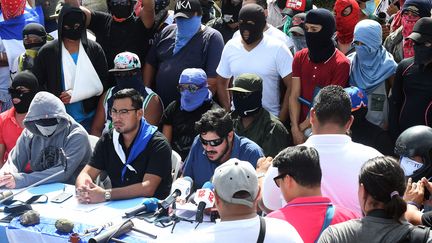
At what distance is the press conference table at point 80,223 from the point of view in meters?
4.60

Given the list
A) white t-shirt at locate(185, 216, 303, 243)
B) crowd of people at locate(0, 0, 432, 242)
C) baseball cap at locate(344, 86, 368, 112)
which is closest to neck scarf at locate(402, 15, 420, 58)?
crowd of people at locate(0, 0, 432, 242)

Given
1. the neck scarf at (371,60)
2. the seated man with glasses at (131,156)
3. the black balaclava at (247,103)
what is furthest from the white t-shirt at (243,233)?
the neck scarf at (371,60)

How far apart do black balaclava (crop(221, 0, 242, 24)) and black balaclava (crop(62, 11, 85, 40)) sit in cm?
153

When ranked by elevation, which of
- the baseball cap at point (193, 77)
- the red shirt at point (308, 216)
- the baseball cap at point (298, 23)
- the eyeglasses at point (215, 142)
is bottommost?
the eyeglasses at point (215, 142)

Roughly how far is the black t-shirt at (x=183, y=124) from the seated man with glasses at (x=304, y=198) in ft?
8.70

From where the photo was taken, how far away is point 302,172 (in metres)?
3.64

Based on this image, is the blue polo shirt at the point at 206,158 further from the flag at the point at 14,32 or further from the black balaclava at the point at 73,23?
the flag at the point at 14,32

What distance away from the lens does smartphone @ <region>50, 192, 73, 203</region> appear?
17.2 ft

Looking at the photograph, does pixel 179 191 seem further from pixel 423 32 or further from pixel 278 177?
pixel 423 32

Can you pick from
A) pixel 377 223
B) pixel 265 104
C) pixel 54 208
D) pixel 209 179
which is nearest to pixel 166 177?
pixel 209 179

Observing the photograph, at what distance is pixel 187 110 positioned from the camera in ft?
20.9

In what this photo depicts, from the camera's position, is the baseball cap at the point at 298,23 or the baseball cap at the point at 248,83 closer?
the baseball cap at the point at 248,83

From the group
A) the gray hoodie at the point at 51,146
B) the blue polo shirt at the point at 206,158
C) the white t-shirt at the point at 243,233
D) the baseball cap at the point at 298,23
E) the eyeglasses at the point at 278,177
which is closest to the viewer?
the white t-shirt at the point at 243,233

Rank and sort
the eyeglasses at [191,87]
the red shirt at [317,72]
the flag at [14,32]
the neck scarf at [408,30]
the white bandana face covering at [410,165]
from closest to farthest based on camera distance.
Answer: the white bandana face covering at [410,165], the red shirt at [317,72], the eyeglasses at [191,87], the neck scarf at [408,30], the flag at [14,32]
